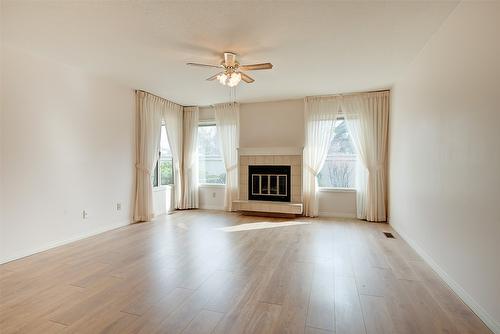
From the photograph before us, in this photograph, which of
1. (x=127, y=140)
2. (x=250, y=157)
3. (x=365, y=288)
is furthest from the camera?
(x=250, y=157)

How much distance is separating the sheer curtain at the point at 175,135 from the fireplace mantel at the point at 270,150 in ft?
5.04

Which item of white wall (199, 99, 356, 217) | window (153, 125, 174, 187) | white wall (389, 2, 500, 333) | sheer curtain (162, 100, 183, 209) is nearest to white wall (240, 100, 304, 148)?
white wall (199, 99, 356, 217)

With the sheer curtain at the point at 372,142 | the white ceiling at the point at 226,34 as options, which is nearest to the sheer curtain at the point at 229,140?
the white ceiling at the point at 226,34

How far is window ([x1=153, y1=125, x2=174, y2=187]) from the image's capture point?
5807 mm

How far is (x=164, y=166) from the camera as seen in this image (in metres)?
6.02

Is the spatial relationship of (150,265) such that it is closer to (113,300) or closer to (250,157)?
(113,300)

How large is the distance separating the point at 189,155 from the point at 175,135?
1.93 ft

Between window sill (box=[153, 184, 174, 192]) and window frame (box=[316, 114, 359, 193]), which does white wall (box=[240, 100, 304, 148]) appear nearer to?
window frame (box=[316, 114, 359, 193])

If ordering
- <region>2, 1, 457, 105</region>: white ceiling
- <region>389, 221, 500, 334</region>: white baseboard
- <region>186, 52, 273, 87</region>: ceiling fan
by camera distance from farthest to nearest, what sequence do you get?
<region>186, 52, 273, 87</region>: ceiling fan → <region>2, 1, 457, 105</region>: white ceiling → <region>389, 221, 500, 334</region>: white baseboard

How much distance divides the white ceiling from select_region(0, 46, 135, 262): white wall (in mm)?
330

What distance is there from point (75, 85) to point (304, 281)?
13.6 ft

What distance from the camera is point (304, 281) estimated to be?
→ 8.43 ft

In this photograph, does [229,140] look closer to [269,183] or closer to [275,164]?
[275,164]

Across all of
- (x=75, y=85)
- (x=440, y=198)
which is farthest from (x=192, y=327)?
(x=75, y=85)
